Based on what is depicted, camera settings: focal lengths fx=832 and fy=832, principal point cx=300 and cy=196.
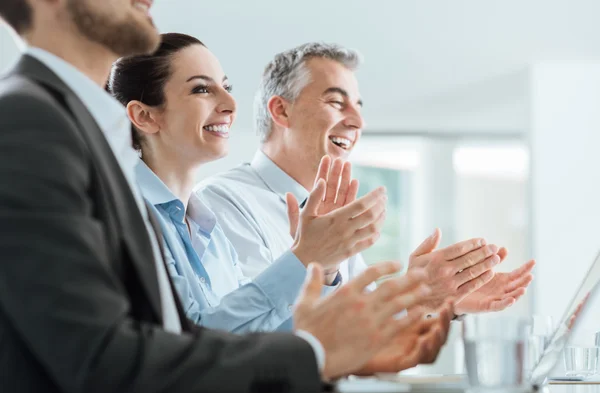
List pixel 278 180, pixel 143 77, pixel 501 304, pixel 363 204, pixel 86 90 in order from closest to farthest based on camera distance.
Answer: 1. pixel 86 90
2. pixel 363 204
3. pixel 501 304
4. pixel 143 77
5. pixel 278 180

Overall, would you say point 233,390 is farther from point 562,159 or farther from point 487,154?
point 487,154

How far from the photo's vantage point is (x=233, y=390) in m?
1.02

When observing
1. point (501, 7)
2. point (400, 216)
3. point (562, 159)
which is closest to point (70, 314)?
point (501, 7)

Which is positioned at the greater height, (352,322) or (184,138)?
(184,138)

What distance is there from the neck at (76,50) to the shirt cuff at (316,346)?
1.94 feet

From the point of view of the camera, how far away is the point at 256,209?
2.97 metres

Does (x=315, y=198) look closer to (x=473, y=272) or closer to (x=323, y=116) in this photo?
(x=473, y=272)

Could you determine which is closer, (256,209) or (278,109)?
(256,209)

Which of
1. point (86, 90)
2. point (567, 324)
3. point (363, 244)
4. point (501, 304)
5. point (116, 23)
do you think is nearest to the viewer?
point (86, 90)

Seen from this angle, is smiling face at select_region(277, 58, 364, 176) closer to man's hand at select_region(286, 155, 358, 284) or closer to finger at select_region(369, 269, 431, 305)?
man's hand at select_region(286, 155, 358, 284)

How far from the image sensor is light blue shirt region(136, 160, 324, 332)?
1.89 m

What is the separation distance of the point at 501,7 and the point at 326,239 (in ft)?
16.1

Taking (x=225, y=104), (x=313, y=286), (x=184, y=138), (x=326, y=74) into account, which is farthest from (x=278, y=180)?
(x=313, y=286)

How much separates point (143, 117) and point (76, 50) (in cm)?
104
